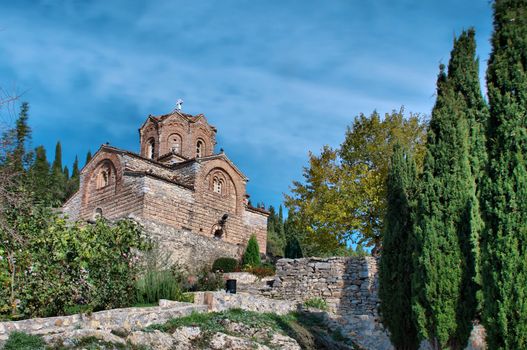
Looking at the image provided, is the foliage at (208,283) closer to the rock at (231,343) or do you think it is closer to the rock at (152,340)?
the rock at (231,343)

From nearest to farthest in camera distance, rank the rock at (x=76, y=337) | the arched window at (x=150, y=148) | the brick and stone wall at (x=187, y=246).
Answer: the rock at (x=76, y=337) → the brick and stone wall at (x=187, y=246) → the arched window at (x=150, y=148)

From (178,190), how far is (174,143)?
563 centimetres

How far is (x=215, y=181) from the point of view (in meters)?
31.2

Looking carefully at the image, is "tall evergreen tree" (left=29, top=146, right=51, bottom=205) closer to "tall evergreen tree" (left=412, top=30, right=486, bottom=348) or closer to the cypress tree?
the cypress tree

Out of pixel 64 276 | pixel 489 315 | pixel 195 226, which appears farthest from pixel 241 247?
pixel 489 315

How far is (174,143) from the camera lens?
33.3 m

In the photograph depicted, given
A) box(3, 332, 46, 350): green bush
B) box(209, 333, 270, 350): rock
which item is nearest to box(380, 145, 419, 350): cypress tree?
box(209, 333, 270, 350): rock

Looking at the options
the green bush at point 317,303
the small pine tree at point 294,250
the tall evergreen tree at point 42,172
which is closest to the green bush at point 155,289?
the tall evergreen tree at point 42,172

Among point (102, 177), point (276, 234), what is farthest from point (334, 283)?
point (276, 234)

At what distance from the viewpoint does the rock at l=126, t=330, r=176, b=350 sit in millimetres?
10992

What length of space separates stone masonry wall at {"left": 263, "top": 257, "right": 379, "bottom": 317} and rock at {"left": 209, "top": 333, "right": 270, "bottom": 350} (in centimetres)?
528

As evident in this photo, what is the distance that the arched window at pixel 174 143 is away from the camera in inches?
1305

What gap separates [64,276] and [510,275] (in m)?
8.77

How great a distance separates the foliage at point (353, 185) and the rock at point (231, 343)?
11.0m
